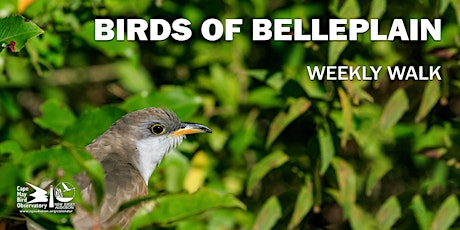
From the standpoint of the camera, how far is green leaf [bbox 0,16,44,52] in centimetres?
201

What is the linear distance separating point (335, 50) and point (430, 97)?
437mm

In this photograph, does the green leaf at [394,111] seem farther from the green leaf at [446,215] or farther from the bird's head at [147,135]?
the bird's head at [147,135]

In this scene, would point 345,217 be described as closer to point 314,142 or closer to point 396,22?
point 314,142

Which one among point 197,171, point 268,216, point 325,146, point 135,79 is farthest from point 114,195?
point 135,79

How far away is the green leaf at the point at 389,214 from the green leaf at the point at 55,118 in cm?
122

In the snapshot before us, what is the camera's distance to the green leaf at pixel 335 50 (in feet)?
10.0

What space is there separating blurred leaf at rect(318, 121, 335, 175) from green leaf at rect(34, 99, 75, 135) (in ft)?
2.79

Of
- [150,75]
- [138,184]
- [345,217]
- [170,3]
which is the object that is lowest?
[345,217]

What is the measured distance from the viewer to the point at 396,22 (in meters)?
3.45

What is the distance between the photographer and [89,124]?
266 centimetres

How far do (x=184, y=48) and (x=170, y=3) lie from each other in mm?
358

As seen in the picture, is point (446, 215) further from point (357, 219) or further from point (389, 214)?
point (357, 219)

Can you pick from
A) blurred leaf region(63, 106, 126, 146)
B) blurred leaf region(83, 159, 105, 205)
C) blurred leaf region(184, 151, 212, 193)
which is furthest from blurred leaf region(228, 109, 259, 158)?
blurred leaf region(83, 159, 105, 205)

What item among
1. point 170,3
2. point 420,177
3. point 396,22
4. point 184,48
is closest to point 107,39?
point 170,3
